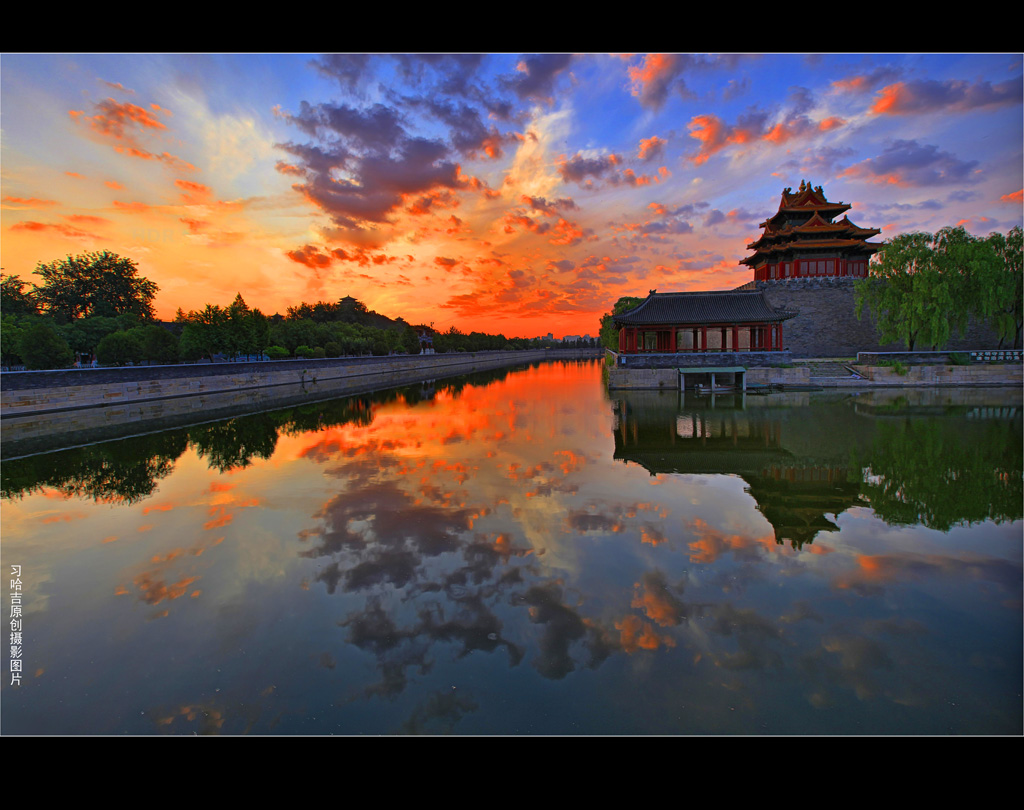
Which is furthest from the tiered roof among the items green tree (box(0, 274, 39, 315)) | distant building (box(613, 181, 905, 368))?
green tree (box(0, 274, 39, 315))

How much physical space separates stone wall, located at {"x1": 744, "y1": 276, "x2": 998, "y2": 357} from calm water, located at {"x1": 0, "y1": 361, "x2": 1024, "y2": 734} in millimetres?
32569

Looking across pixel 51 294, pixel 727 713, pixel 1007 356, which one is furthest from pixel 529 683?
pixel 51 294

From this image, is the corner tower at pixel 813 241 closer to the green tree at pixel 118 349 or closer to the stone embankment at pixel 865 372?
the stone embankment at pixel 865 372

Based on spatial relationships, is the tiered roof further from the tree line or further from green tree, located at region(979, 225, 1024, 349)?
the tree line

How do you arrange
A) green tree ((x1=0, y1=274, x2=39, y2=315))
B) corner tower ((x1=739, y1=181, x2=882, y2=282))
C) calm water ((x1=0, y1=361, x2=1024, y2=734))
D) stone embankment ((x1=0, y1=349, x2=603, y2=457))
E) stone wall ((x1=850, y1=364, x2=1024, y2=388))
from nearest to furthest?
calm water ((x1=0, y1=361, x2=1024, y2=734))
stone embankment ((x1=0, y1=349, x2=603, y2=457))
stone wall ((x1=850, y1=364, x2=1024, y2=388))
corner tower ((x1=739, y1=181, x2=882, y2=282))
green tree ((x1=0, y1=274, x2=39, y2=315))

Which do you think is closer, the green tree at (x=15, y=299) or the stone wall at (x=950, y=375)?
the stone wall at (x=950, y=375)

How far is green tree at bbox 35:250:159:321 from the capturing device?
53875mm

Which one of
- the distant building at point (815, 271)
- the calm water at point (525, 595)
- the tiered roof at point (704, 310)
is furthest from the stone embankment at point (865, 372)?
the calm water at point (525, 595)

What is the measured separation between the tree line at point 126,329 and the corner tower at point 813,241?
48.1 meters

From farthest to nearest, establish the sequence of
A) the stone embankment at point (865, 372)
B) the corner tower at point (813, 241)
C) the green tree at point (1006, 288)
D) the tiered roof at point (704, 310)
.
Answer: the corner tower at point (813, 241) < the tiered roof at point (704, 310) < the green tree at point (1006, 288) < the stone embankment at point (865, 372)

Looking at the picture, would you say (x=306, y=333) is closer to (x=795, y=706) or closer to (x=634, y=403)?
(x=634, y=403)

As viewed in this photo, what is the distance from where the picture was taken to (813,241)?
133ft

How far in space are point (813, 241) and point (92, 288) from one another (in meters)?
82.7

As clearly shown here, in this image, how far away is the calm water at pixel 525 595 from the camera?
3.97 m
